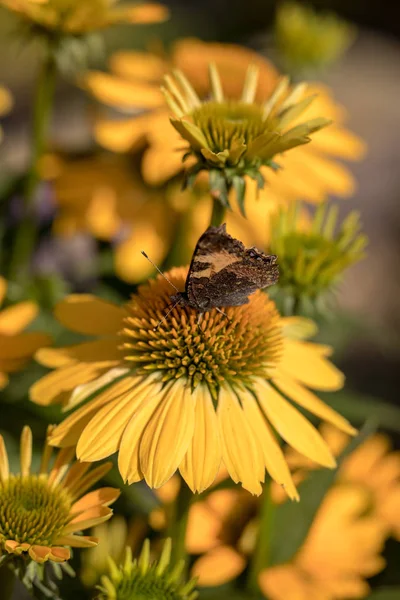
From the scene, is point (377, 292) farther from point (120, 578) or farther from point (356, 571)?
point (120, 578)

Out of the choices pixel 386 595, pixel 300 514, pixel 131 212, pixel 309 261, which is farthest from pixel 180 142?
pixel 386 595

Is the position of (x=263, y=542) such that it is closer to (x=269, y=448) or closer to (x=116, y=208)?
(x=269, y=448)

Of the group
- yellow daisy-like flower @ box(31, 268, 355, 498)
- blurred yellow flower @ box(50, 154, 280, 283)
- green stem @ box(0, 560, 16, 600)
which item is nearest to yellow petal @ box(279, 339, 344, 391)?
yellow daisy-like flower @ box(31, 268, 355, 498)

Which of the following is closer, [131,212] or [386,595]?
[386,595]

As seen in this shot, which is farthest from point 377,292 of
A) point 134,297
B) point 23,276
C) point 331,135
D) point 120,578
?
point 120,578

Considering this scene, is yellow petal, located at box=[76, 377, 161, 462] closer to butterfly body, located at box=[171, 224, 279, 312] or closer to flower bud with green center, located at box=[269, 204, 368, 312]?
butterfly body, located at box=[171, 224, 279, 312]

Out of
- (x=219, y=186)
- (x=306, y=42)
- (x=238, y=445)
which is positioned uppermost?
(x=306, y=42)

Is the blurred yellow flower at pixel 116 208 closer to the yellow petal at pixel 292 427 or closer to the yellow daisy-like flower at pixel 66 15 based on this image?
the yellow daisy-like flower at pixel 66 15
